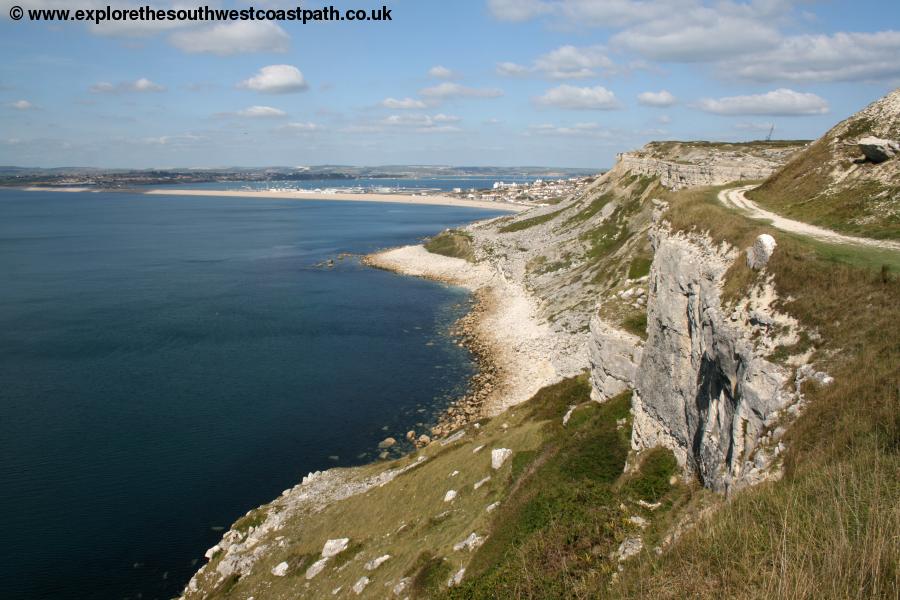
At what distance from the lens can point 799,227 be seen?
2212 centimetres

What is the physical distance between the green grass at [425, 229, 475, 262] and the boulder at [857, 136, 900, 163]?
80.2m

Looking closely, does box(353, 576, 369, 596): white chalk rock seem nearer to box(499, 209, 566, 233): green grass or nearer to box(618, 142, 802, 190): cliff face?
box(618, 142, 802, 190): cliff face

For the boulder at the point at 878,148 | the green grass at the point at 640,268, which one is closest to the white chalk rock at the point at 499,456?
the green grass at the point at 640,268

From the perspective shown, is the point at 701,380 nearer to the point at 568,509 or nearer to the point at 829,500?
the point at 568,509

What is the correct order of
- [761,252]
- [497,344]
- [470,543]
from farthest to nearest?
[497,344] < [470,543] < [761,252]

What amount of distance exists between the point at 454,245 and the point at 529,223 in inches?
640

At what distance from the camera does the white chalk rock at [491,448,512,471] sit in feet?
88.7

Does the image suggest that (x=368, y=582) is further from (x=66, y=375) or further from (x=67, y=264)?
(x=67, y=264)

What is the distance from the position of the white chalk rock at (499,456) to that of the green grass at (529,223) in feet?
287

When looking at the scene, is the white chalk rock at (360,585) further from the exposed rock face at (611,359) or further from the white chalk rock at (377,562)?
the exposed rock face at (611,359)

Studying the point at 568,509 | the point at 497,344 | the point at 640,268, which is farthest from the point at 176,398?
the point at 568,509

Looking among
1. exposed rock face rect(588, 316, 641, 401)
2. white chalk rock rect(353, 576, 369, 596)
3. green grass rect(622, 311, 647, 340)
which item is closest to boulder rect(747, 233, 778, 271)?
exposed rock face rect(588, 316, 641, 401)

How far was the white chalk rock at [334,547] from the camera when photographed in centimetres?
2611

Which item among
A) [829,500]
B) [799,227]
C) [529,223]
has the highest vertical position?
[799,227]
